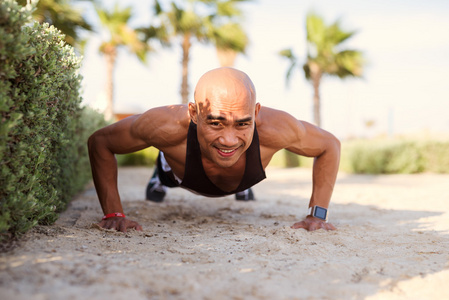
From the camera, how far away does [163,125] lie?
3168 millimetres

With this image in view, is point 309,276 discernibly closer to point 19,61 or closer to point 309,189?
point 19,61

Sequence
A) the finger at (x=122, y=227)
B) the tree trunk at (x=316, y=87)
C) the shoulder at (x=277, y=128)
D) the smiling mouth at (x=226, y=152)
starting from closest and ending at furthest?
1. the smiling mouth at (x=226, y=152)
2. the finger at (x=122, y=227)
3. the shoulder at (x=277, y=128)
4. the tree trunk at (x=316, y=87)

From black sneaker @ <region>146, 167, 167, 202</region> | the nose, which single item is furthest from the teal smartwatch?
black sneaker @ <region>146, 167, 167, 202</region>

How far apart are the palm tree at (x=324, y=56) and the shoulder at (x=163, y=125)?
15181 millimetres

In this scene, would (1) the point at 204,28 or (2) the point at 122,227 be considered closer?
(2) the point at 122,227

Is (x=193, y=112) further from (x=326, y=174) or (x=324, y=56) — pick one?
(x=324, y=56)

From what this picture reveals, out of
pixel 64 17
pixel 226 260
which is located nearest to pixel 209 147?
pixel 226 260

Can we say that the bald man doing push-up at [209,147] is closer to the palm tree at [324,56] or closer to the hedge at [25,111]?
the hedge at [25,111]

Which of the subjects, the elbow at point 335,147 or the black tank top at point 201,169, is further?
the elbow at point 335,147

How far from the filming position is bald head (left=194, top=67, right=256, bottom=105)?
8.88ft

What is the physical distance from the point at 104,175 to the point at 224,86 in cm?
140

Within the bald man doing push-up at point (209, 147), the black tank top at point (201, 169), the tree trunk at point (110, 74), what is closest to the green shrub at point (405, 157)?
the bald man doing push-up at point (209, 147)

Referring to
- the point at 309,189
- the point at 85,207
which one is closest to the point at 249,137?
the point at 85,207

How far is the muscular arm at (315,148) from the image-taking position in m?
3.32
